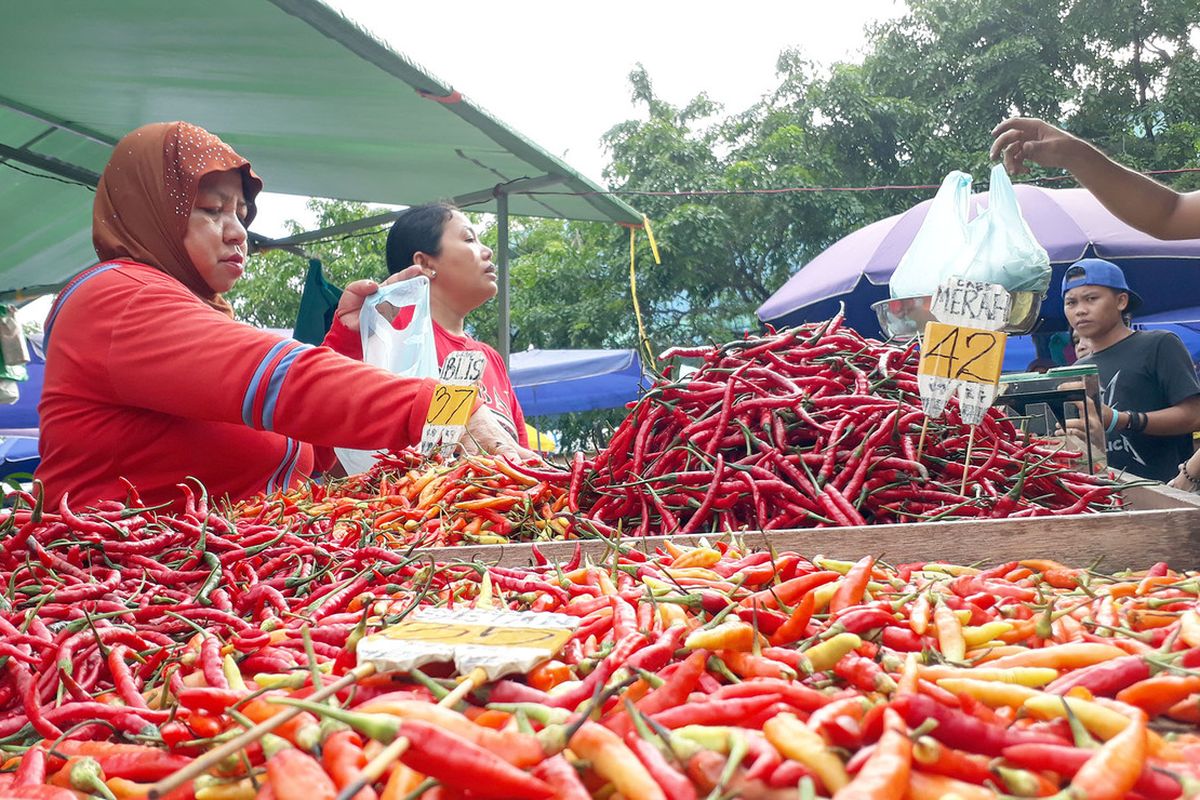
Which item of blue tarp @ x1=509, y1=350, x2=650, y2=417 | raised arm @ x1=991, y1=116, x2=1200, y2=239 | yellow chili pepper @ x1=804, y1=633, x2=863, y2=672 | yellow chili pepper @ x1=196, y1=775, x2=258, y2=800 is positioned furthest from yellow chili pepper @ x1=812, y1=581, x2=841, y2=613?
blue tarp @ x1=509, y1=350, x2=650, y2=417

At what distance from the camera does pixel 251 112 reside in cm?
582

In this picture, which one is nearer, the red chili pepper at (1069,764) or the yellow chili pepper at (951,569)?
the red chili pepper at (1069,764)

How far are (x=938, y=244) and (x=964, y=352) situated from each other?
2877 millimetres

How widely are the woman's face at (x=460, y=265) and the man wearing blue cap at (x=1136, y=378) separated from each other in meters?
3.04

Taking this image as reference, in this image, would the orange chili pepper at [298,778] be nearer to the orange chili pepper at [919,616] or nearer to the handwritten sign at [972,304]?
the orange chili pepper at [919,616]

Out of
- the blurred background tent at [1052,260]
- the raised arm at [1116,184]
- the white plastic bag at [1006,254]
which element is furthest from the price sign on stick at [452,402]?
the blurred background tent at [1052,260]

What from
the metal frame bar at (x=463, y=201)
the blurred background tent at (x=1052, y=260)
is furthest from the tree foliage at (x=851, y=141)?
the metal frame bar at (x=463, y=201)

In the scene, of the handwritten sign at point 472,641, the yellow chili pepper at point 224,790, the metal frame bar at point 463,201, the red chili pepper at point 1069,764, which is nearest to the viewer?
the red chili pepper at point 1069,764

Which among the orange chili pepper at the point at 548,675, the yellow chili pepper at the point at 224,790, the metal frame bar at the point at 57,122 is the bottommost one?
the yellow chili pepper at the point at 224,790

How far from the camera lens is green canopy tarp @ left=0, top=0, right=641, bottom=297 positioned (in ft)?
14.4

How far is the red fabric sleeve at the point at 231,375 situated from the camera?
2385mm

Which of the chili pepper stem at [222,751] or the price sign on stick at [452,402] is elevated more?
the price sign on stick at [452,402]

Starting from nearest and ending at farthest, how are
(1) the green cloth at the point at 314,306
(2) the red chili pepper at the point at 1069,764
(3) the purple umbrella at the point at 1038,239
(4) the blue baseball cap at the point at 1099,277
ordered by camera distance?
1. (2) the red chili pepper at the point at 1069,764
2. (4) the blue baseball cap at the point at 1099,277
3. (1) the green cloth at the point at 314,306
4. (3) the purple umbrella at the point at 1038,239

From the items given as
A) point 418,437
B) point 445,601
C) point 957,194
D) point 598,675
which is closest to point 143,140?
point 418,437
